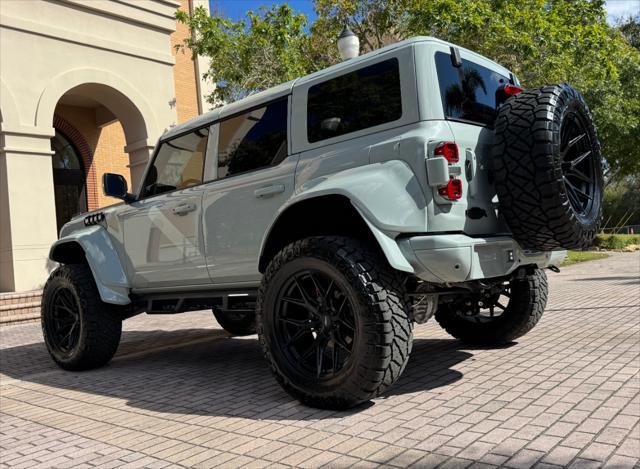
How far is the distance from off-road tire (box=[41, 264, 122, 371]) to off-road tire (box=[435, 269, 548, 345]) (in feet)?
10.2

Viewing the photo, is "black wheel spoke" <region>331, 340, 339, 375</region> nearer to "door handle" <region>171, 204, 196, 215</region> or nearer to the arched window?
"door handle" <region>171, 204, 196, 215</region>

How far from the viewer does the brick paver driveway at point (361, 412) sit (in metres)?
2.87

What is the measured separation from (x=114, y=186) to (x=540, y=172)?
378 centimetres

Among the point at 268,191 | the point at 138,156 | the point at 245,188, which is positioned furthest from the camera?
the point at 138,156

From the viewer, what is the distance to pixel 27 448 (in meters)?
3.45

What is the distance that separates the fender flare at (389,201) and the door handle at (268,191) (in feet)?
2.10

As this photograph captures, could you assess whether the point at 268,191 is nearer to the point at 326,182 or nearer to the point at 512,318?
the point at 326,182

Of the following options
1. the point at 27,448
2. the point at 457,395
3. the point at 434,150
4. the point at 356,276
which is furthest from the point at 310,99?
the point at 27,448

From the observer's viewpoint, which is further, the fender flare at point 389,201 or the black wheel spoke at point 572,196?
the black wheel spoke at point 572,196

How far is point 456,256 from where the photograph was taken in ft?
10.6

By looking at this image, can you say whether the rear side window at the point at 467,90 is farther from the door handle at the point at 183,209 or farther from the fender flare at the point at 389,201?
the door handle at the point at 183,209

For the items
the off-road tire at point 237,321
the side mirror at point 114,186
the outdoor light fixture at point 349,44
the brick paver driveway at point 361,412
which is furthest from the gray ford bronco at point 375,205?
the off-road tire at point 237,321

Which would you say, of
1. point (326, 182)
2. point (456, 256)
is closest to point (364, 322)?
point (456, 256)

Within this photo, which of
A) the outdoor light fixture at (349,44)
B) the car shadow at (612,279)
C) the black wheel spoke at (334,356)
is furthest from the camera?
the car shadow at (612,279)
